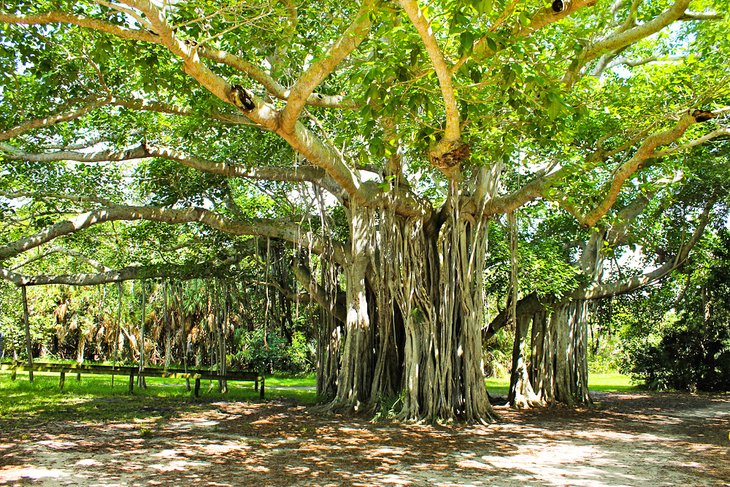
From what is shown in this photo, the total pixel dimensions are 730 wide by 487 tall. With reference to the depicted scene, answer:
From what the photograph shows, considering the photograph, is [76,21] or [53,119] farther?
[53,119]

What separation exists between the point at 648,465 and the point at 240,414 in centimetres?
552

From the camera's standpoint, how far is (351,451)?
593 centimetres

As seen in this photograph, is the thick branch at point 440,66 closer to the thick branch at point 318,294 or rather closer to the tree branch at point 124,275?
the thick branch at point 318,294

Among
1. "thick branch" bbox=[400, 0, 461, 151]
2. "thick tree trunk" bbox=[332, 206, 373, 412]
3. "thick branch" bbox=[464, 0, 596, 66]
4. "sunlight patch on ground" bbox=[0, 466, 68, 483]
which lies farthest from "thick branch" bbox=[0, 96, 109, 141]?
"thick branch" bbox=[464, 0, 596, 66]

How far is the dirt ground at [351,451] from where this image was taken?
4754 mm

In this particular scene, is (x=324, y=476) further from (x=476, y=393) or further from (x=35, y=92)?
(x=35, y=92)

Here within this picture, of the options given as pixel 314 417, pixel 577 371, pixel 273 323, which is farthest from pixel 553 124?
pixel 273 323

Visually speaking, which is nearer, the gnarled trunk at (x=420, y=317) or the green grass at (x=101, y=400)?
the gnarled trunk at (x=420, y=317)

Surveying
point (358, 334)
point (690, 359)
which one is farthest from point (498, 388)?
point (358, 334)

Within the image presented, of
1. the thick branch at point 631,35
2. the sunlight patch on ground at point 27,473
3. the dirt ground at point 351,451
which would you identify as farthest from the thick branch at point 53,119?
the thick branch at point 631,35

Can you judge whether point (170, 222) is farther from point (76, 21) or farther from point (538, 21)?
point (538, 21)

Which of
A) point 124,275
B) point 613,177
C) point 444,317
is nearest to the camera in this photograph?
point 613,177

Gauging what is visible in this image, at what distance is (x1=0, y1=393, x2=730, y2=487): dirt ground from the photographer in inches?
187

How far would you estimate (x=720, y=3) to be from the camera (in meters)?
6.31
